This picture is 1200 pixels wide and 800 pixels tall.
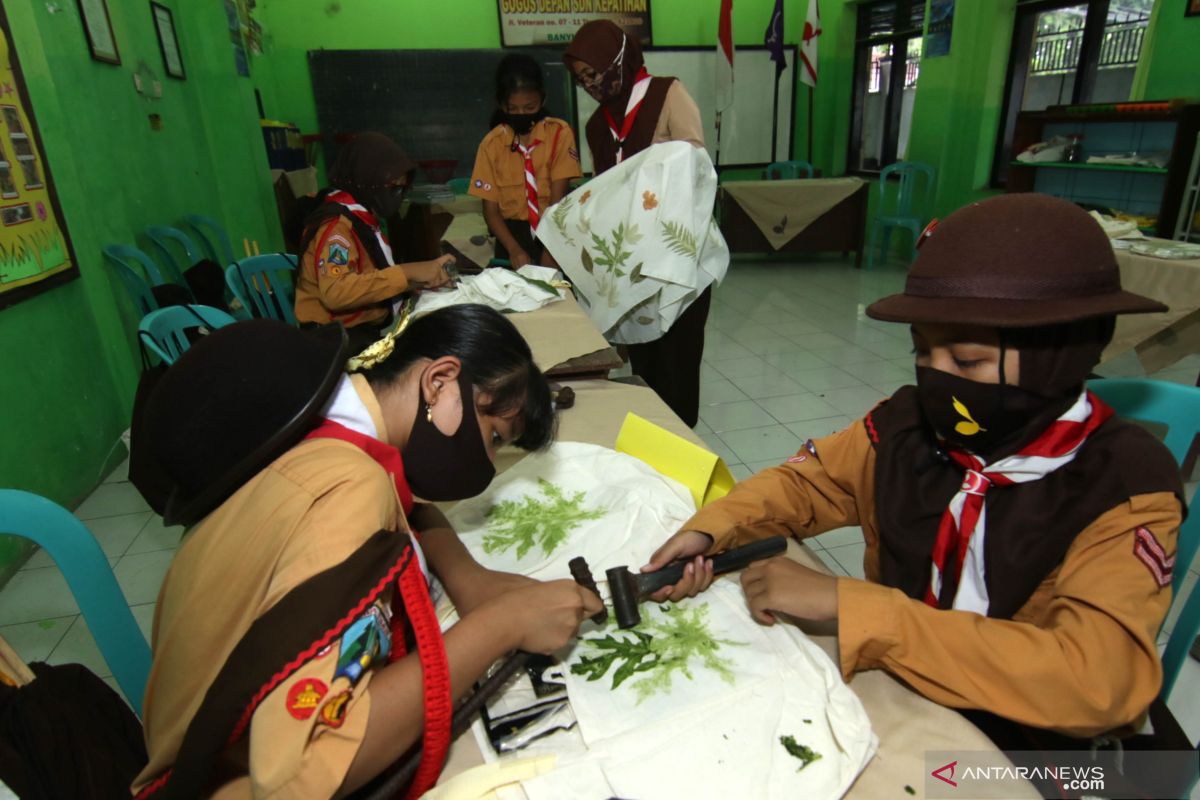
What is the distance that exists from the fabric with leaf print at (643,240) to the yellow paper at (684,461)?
918 mm

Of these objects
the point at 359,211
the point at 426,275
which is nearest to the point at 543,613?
the point at 426,275

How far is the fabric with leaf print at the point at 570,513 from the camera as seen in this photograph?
1.04 metres

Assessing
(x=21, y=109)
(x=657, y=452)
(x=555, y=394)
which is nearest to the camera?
(x=657, y=452)

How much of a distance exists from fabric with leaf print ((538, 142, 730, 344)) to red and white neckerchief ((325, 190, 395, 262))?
0.56 meters

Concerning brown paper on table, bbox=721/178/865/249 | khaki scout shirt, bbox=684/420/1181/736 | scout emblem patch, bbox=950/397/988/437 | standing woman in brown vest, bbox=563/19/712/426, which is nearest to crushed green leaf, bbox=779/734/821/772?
khaki scout shirt, bbox=684/420/1181/736

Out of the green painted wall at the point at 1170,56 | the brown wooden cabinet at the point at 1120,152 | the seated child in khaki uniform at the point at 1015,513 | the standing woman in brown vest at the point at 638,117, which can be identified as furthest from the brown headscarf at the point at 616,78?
the green painted wall at the point at 1170,56

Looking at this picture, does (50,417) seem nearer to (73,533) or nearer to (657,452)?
(73,533)

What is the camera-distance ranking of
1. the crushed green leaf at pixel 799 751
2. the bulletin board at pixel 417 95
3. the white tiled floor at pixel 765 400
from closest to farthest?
the crushed green leaf at pixel 799 751
the white tiled floor at pixel 765 400
the bulletin board at pixel 417 95

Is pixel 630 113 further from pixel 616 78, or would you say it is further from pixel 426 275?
pixel 426 275

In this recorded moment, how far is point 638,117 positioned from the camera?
7.55 ft

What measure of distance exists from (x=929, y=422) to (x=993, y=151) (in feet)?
19.2

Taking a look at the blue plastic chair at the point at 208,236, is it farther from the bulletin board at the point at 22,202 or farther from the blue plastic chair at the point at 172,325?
the blue plastic chair at the point at 172,325

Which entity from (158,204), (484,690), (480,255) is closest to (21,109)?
(158,204)

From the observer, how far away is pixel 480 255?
342 centimetres
